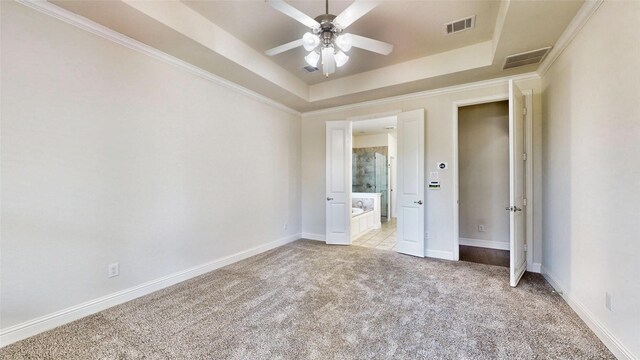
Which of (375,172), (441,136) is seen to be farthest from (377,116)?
(375,172)

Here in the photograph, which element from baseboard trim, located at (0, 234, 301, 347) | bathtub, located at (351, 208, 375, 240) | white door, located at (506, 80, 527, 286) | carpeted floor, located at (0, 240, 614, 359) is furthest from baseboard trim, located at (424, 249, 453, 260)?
baseboard trim, located at (0, 234, 301, 347)

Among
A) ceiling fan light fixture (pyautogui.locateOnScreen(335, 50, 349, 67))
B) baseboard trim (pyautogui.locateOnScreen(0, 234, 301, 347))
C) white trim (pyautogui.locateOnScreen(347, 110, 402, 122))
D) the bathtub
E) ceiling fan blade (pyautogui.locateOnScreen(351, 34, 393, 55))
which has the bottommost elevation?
baseboard trim (pyautogui.locateOnScreen(0, 234, 301, 347))

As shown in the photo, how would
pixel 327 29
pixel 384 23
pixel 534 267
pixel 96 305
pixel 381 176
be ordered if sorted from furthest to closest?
1. pixel 381 176
2. pixel 534 267
3. pixel 384 23
4. pixel 96 305
5. pixel 327 29

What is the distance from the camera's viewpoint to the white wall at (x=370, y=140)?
8.30m

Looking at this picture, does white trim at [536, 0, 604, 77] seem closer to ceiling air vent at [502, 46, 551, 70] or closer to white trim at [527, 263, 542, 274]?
ceiling air vent at [502, 46, 551, 70]

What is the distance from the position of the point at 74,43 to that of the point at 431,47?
12.5 feet

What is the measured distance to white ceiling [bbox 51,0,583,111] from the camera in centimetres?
233

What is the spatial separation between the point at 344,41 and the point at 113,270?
3101 millimetres

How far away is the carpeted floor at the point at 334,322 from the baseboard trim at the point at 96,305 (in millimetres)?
75

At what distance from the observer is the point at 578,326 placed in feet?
7.05

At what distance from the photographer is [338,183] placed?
498 cm

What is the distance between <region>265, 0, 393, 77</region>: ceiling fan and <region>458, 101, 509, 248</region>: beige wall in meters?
3.23

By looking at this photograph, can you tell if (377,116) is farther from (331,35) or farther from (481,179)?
(331,35)

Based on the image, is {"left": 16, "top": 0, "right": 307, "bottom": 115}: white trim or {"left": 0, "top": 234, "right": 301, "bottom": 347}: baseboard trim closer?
{"left": 0, "top": 234, "right": 301, "bottom": 347}: baseboard trim
